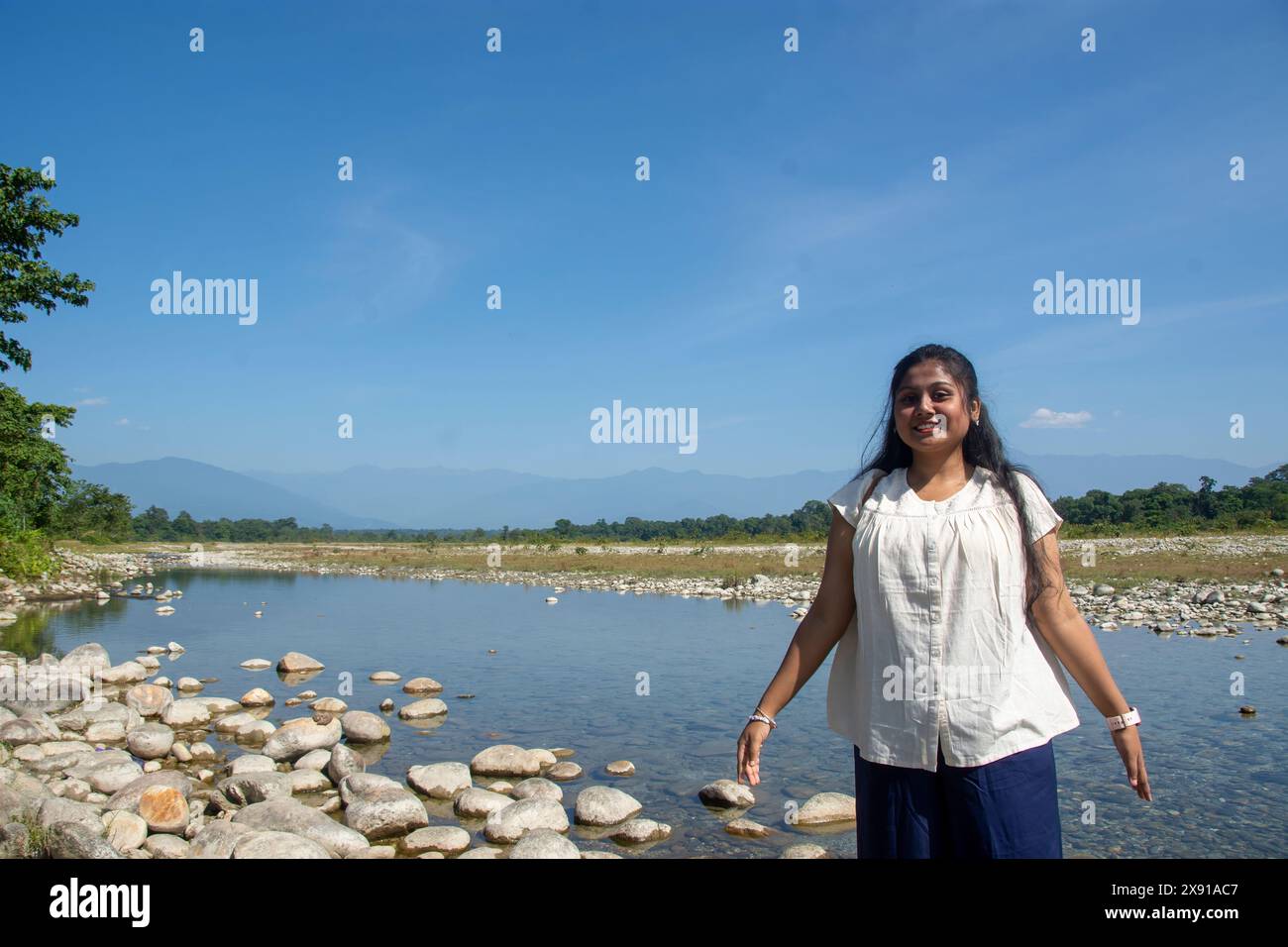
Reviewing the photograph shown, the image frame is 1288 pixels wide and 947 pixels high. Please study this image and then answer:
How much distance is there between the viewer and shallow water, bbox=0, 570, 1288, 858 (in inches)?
272

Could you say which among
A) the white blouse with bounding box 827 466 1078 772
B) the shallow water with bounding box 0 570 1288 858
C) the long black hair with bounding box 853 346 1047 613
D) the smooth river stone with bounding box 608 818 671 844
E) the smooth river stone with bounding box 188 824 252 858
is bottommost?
the shallow water with bounding box 0 570 1288 858

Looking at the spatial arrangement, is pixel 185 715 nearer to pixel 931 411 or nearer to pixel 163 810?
pixel 163 810

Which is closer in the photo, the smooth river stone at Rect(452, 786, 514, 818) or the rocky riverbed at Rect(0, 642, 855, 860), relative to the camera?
the rocky riverbed at Rect(0, 642, 855, 860)

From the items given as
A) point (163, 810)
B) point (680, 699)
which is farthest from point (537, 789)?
point (680, 699)

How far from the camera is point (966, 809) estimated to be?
2.46 meters

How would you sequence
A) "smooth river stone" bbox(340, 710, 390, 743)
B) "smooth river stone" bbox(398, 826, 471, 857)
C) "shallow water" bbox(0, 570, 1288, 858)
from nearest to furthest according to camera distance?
"smooth river stone" bbox(398, 826, 471, 857) < "shallow water" bbox(0, 570, 1288, 858) < "smooth river stone" bbox(340, 710, 390, 743)

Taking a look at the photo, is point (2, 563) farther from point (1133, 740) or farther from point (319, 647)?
point (1133, 740)

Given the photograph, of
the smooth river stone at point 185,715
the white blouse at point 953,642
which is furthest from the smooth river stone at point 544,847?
the smooth river stone at point 185,715

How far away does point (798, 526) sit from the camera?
55.8 m

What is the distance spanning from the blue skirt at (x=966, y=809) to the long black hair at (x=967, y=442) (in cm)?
47

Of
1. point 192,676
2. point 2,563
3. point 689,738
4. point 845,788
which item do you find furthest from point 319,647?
point 845,788

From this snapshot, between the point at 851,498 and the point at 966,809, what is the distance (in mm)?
935

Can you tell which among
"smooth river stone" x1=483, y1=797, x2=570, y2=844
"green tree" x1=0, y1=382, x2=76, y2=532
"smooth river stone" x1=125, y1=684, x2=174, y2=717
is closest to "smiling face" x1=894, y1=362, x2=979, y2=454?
"smooth river stone" x1=483, y1=797, x2=570, y2=844

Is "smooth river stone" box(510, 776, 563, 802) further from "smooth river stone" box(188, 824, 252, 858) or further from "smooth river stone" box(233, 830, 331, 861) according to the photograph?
"smooth river stone" box(188, 824, 252, 858)
